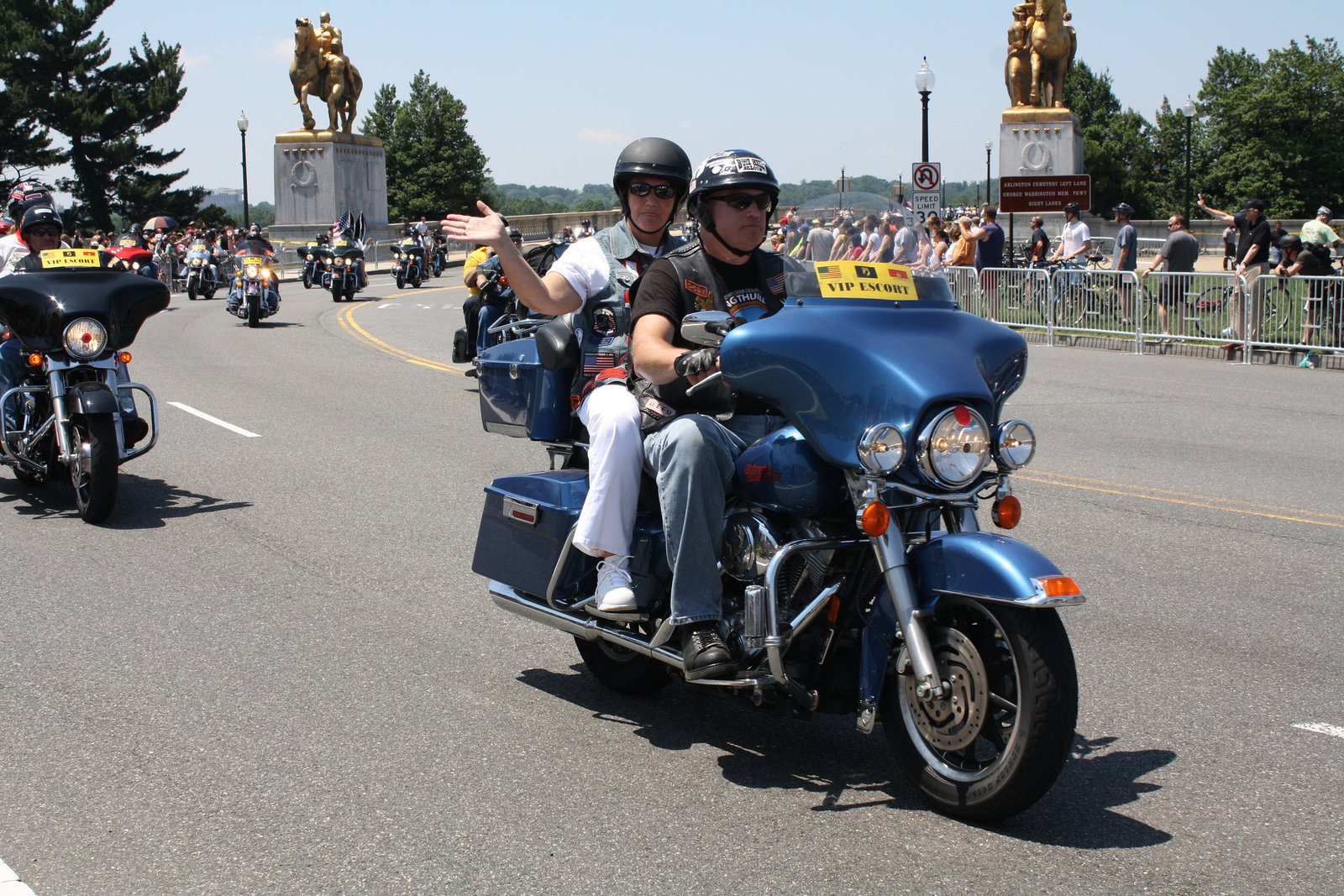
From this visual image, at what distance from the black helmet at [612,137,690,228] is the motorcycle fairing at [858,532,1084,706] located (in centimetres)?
193

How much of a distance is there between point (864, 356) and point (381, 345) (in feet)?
59.3

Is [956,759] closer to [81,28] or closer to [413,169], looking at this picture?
[81,28]

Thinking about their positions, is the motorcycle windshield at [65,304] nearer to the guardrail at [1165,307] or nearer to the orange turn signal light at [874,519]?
the orange turn signal light at [874,519]

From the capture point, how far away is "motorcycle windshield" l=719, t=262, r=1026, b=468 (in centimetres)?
367

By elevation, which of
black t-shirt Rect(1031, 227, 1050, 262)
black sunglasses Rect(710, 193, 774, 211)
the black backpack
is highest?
black t-shirt Rect(1031, 227, 1050, 262)

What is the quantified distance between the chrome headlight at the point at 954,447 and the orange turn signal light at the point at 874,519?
0.52ft

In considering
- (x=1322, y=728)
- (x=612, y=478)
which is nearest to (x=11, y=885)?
(x=612, y=478)

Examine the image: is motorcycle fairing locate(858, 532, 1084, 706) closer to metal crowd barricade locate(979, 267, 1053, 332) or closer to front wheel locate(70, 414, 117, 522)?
front wheel locate(70, 414, 117, 522)

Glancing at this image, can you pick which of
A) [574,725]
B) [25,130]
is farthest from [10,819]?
[25,130]

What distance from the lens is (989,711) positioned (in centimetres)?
354

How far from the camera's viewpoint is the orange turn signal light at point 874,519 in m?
3.56

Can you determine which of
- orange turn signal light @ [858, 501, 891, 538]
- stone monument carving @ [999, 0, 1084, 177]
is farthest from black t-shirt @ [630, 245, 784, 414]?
stone monument carving @ [999, 0, 1084, 177]

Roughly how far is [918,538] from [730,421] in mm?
785

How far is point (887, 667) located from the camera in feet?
12.4
